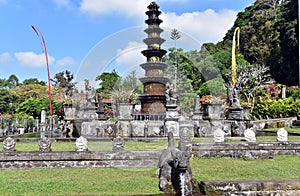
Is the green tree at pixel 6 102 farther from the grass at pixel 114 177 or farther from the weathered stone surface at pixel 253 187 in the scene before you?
the weathered stone surface at pixel 253 187

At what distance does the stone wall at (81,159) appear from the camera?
8.85 meters

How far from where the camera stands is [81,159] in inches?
352

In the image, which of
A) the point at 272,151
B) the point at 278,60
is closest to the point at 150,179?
the point at 272,151

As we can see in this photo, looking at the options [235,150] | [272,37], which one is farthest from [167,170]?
[272,37]

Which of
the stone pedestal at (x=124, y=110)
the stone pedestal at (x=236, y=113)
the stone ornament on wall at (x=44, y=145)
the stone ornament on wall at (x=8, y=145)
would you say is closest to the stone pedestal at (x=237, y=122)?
the stone pedestal at (x=236, y=113)

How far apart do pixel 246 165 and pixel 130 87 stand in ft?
39.0

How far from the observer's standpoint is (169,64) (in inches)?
939

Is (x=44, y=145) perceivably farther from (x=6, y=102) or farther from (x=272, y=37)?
(x=6, y=102)

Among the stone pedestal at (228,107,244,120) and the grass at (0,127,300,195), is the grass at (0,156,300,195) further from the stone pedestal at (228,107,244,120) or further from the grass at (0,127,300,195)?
the stone pedestal at (228,107,244,120)

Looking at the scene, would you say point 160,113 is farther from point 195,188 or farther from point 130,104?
point 195,188

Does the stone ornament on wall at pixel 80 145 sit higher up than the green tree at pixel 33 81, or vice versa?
the green tree at pixel 33 81

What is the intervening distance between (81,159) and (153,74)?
14067 millimetres

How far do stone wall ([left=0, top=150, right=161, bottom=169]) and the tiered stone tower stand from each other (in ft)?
41.0

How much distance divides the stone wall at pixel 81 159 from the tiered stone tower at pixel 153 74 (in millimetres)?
12486
